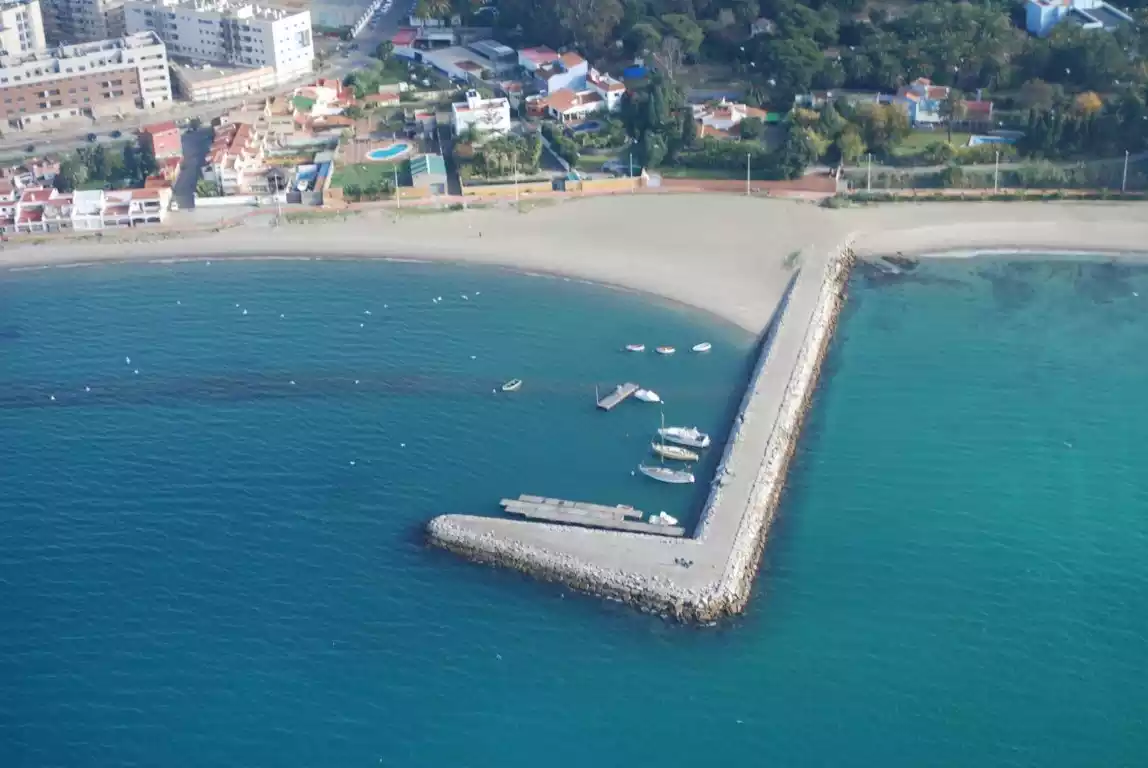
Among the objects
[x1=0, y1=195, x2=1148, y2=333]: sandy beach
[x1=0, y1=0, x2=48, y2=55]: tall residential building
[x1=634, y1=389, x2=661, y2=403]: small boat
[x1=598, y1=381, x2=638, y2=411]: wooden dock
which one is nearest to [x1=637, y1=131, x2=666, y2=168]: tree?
[x1=0, y1=195, x2=1148, y2=333]: sandy beach

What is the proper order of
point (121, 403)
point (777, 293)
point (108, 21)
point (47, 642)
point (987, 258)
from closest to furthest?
1. point (47, 642)
2. point (121, 403)
3. point (777, 293)
4. point (987, 258)
5. point (108, 21)

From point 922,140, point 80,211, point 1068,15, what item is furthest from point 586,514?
point 1068,15

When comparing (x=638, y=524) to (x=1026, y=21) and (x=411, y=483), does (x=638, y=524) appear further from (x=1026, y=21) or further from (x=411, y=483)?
(x=1026, y=21)

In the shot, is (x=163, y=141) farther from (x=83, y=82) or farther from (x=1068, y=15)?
(x=1068, y=15)

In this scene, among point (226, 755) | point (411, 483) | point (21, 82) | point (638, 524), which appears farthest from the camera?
point (21, 82)

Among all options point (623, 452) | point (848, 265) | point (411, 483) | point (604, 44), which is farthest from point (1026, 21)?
point (411, 483)

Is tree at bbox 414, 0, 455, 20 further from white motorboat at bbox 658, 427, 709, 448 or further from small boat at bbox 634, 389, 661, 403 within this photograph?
white motorboat at bbox 658, 427, 709, 448

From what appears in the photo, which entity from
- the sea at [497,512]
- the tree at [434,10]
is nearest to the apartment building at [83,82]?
the tree at [434,10]
